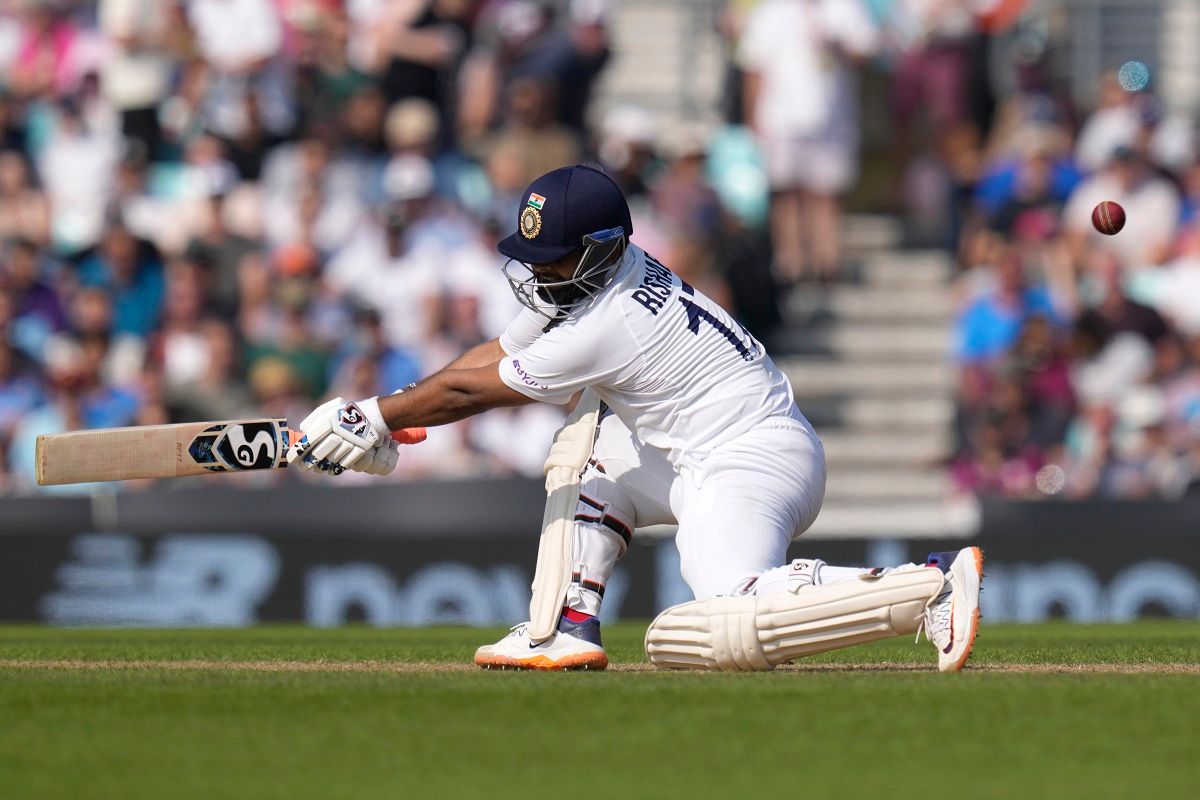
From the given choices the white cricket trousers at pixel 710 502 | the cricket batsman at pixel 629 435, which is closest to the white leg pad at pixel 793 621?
the cricket batsman at pixel 629 435

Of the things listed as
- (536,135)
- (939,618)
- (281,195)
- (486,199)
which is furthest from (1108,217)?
(281,195)

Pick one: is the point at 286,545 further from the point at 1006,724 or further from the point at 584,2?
the point at 1006,724

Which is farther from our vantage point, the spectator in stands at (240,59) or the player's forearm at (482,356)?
the spectator in stands at (240,59)

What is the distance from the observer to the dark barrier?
10.4 meters

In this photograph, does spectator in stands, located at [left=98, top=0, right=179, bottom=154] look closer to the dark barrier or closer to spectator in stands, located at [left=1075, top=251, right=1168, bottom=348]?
the dark barrier

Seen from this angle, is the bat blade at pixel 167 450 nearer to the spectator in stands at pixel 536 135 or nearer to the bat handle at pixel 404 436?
the bat handle at pixel 404 436

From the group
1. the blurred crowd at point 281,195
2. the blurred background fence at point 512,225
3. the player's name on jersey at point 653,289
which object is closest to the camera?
the player's name on jersey at point 653,289

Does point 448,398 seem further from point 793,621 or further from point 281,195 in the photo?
point 281,195

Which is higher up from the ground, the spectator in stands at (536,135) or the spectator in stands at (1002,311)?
the spectator in stands at (536,135)

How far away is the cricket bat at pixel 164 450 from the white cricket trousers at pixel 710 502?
64 centimetres

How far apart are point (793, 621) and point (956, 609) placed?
452mm

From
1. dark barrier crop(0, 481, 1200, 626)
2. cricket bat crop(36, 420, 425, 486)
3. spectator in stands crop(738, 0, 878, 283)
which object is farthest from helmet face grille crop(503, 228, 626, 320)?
spectator in stands crop(738, 0, 878, 283)

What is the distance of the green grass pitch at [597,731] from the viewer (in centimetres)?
385

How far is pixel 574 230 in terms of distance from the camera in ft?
19.5
